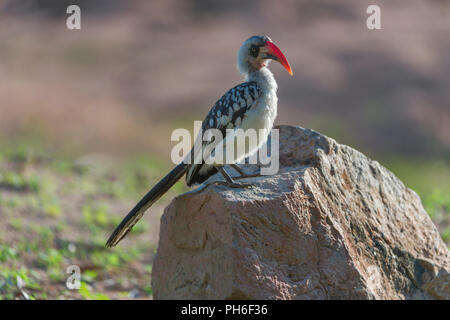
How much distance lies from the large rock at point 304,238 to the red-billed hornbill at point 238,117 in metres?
0.20

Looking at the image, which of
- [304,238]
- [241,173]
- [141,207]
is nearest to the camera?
[304,238]

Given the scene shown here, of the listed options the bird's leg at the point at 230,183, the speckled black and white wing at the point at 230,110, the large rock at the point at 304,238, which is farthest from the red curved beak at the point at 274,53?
the bird's leg at the point at 230,183

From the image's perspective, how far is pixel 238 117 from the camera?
13.1ft

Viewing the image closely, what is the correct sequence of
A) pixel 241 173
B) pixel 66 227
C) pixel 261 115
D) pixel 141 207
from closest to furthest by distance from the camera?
1. pixel 141 207
2. pixel 261 115
3. pixel 241 173
4. pixel 66 227

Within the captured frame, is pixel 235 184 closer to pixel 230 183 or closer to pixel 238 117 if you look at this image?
pixel 230 183

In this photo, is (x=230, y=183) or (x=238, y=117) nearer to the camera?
(x=230, y=183)

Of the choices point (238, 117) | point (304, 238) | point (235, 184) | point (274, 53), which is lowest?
point (304, 238)

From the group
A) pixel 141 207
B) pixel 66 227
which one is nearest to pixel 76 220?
pixel 66 227

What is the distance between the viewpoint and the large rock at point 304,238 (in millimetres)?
3334

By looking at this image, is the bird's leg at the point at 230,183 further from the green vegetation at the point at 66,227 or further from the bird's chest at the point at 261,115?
the green vegetation at the point at 66,227

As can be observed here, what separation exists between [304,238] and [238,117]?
1026mm

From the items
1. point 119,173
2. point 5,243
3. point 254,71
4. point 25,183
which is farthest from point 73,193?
point 254,71

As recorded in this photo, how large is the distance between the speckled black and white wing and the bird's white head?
0.77 ft
